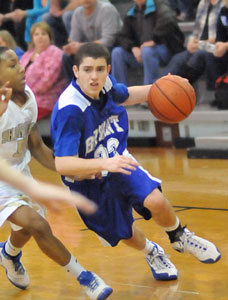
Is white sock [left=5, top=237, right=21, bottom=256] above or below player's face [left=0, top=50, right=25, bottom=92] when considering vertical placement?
below

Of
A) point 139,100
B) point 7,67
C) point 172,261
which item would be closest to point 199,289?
point 172,261

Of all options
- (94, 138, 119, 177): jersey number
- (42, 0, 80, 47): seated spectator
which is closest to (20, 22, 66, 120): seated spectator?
(42, 0, 80, 47): seated spectator

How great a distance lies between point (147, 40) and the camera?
389 inches

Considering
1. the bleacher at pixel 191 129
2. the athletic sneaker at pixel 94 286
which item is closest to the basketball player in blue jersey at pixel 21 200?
the athletic sneaker at pixel 94 286

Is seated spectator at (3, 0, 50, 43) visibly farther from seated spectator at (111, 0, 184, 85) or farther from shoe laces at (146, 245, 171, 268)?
shoe laces at (146, 245, 171, 268)

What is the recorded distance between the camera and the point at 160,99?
4.29m

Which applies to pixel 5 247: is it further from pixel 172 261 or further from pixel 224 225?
pixel 224 225

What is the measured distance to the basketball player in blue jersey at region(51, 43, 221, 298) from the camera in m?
3.89


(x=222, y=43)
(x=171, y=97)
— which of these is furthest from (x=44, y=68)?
(x=171, y=97)

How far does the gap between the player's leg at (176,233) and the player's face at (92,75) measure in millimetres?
665

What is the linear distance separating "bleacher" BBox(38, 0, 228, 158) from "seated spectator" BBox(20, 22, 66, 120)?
114 cm

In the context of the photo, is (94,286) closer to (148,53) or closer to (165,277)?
(165,277)

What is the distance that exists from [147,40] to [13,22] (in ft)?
9.93

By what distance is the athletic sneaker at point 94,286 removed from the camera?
3.71 metres
